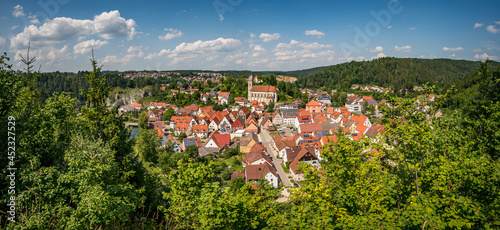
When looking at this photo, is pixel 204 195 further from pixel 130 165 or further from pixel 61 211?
pixel 130 165

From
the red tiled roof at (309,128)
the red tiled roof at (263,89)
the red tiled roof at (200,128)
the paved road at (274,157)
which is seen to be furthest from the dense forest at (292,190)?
the red tiled roof at (263,89)

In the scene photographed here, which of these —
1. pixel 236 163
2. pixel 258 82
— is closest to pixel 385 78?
pixel 258 82

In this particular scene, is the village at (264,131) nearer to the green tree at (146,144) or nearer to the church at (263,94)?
the church at (263,94)

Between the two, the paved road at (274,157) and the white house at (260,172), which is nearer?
the white house at (260,172)

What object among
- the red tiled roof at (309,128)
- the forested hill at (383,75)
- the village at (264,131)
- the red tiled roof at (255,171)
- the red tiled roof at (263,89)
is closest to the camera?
the red tiled roof at (255,171)

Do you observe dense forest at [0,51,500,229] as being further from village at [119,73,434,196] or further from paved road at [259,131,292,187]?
paved road at [259,131,292,187]

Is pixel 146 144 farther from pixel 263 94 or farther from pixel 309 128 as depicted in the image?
pixel 263 94

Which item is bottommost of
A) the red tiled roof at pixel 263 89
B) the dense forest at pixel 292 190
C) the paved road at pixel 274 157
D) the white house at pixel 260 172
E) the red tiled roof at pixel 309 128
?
the paved road at pixel 274 157

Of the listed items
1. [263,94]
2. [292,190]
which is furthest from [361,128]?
[292,190]
